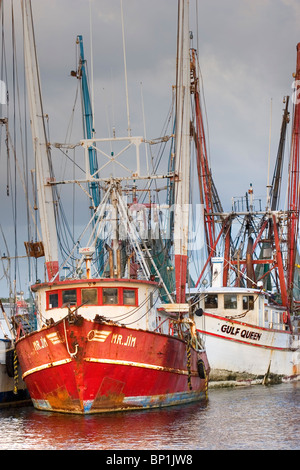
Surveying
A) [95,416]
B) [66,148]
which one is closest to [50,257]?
[66,148]

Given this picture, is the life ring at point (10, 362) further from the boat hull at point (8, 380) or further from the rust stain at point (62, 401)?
the rust stain at point (62, 401)

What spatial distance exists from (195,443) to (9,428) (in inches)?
276

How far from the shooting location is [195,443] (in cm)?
2456

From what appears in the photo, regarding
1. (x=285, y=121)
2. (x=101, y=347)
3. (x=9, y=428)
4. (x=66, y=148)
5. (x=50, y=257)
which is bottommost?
(x=9, y=428)

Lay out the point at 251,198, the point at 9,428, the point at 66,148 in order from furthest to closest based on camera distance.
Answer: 1. the point at 251,198
2. the point at 66,148
3. the point at 9,428

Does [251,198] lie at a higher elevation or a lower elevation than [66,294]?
higher

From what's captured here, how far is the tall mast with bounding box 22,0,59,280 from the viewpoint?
1479 inches

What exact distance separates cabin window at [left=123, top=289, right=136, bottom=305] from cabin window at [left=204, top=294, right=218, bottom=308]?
1548 centimetres

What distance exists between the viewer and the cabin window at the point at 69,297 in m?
30.8

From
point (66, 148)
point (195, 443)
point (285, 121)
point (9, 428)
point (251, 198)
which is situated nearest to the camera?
point (195, 443)

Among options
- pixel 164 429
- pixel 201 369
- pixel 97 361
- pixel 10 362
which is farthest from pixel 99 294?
pixel 201 369

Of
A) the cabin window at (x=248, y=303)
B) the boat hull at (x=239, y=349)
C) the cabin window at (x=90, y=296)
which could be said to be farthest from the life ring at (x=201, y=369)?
the cabin window at (x=248, y=303)

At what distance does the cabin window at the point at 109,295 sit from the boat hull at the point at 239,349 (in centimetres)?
1409

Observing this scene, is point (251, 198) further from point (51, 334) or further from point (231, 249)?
point (51, 334)
